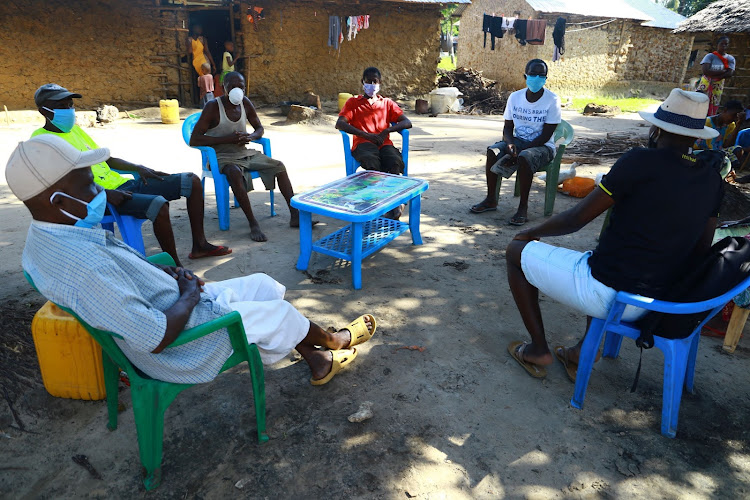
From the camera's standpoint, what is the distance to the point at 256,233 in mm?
4555

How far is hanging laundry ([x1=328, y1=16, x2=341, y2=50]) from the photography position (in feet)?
41.3

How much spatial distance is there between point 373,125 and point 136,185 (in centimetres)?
254

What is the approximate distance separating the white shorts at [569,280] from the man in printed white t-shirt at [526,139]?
2541mm

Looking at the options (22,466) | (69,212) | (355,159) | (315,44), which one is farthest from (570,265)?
(315,44)

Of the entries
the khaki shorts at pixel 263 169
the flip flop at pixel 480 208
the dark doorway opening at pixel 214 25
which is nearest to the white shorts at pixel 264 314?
the khaki shorts at pixel 263 169

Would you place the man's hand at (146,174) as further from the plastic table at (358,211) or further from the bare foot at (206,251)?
the plastic table at (358,211)

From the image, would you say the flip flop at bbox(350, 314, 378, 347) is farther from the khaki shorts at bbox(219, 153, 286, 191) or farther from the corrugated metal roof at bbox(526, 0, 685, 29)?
the corrugated metal roof at bbox(526, 0, 685, 29)

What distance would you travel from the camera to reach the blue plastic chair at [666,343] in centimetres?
210

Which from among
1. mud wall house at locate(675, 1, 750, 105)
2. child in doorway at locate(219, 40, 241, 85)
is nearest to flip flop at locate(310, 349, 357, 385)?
mud wall house at locate(675, 1, 750, 105)

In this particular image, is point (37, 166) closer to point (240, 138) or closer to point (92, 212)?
point (92, 212)

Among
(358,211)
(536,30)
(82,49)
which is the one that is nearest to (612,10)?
(536,30)

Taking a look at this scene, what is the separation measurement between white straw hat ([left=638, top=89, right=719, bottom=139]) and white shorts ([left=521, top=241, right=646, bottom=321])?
0.69 meters

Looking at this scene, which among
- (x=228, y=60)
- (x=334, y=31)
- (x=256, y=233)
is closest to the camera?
(x=256, y=233)

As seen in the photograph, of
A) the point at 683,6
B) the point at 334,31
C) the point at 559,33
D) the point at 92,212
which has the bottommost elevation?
the point at 92,212
